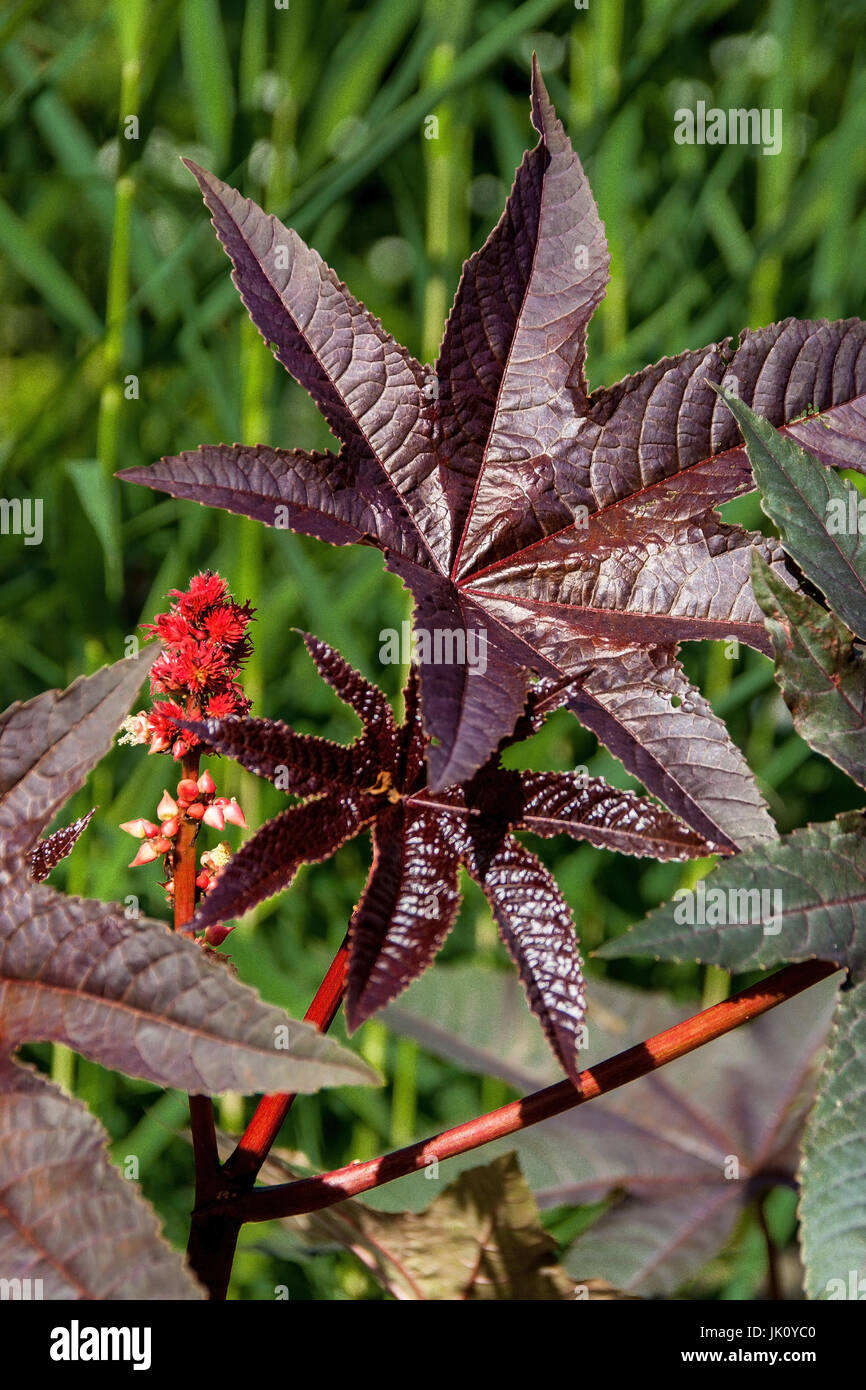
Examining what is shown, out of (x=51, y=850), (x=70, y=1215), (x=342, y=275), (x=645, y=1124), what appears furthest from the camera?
(x=342, y=275)

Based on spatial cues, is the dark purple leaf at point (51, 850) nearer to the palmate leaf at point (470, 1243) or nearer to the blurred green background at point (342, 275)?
the palmate leaf at point (470, 1243)

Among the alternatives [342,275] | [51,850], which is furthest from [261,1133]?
[342,275]

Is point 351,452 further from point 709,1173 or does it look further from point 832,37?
point 832,37

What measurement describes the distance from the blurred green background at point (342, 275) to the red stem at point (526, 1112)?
1.56 feet

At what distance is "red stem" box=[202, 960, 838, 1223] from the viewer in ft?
1.03

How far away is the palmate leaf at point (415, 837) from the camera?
30cm

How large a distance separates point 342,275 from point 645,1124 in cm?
83

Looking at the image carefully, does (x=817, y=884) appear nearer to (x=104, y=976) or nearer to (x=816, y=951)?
(x=816, y=951)

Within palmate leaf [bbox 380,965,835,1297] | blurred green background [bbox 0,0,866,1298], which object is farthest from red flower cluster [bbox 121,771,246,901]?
blurred green background [bbox 0,0,866,1298]

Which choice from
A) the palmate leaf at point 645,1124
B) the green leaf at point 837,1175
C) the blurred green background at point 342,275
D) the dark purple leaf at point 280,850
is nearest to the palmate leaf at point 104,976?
the dark purple leaf at point 280,850

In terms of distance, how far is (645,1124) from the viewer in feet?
2.11

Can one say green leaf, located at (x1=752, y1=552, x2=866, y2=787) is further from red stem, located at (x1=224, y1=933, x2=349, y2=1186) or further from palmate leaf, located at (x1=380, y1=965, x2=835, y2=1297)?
palmate leaf, located at (x1=380, y1=965, x2=835, y2=1297)

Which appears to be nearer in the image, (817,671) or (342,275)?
(817,671)
